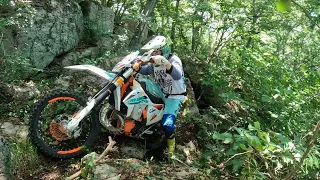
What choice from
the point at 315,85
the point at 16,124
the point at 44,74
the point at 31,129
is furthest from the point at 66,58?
the point at 315,85

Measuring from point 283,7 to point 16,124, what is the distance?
3975 millimetres

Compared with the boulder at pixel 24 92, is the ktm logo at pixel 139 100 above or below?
above

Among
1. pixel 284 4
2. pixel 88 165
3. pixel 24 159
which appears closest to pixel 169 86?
pixel 88 165

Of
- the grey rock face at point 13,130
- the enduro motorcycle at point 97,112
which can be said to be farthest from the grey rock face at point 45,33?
the enduro motorcycle at point 97,112

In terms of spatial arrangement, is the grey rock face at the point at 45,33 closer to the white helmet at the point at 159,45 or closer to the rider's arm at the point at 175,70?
the white helmet at the point at 159,45

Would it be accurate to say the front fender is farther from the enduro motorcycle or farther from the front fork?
the front fork

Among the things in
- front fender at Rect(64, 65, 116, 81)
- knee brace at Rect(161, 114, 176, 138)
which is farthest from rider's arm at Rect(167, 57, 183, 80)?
front fender at Rect(64, 65, 116, 81)

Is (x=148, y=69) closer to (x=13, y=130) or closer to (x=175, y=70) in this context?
(x=175, y=70)

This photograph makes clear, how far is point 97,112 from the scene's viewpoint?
431 cm

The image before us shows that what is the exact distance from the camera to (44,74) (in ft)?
20.9

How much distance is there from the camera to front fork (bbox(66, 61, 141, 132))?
12.4 feet

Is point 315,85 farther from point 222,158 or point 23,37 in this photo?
point 23,37

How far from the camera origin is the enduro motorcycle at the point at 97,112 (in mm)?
3881

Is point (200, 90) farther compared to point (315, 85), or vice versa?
point (200, 90)
